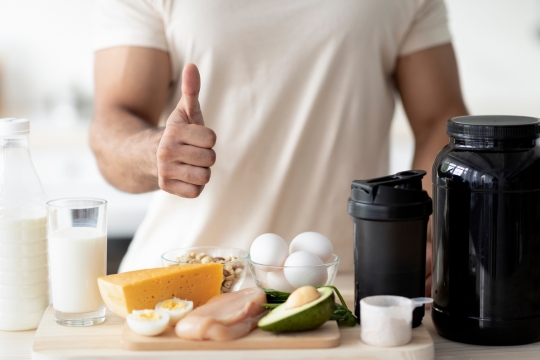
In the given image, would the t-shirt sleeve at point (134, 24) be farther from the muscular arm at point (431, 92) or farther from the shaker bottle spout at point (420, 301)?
the shaker bottle spout at point (420, 301)

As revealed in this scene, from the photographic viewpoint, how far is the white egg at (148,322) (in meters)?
0.86

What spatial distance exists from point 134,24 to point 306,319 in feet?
3.13

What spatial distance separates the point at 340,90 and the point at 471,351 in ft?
2.77

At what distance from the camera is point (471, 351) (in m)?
0.91

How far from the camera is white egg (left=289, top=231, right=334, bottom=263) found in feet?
3.37

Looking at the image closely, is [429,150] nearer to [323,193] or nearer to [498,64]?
[323,193]

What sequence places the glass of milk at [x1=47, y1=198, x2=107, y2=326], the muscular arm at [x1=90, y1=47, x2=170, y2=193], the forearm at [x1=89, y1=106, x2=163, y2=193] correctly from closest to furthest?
the glass of milk at [x1=47, y1=198, x2=107, y2=326]
the forearm at [x1=89, y1=106, x2=163, y2=193]
the muscular arm at [x1=90, y1=47, x2=170, y2=193]

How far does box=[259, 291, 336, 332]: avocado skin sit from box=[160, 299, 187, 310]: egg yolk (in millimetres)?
125

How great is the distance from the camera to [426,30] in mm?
1642

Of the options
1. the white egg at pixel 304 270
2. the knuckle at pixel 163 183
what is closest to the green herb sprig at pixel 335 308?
the white egg at pixel 304 270

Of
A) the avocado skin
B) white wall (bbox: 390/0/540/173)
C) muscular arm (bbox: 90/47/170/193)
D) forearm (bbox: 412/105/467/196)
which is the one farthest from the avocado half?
white wall (bbox: 390/0/540/173)

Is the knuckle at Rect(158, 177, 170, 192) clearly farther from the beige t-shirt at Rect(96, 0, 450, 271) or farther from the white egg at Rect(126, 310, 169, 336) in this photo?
the beige t-shirt at Rect(96, 0, 450, 271)

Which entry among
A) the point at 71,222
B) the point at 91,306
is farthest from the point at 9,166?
the point at 91,306

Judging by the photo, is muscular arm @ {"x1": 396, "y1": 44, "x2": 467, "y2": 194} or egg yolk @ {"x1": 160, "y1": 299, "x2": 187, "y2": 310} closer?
egg yolk @ {"x1": 160, "y1": 299, "x2": 187, "y2": 310}
